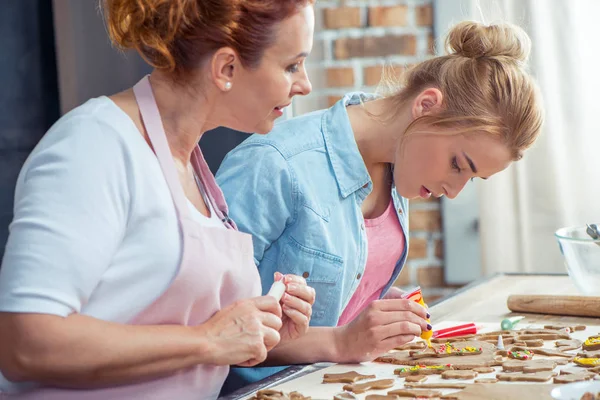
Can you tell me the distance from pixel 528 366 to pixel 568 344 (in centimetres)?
19

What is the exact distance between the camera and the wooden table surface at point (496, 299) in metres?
1.63

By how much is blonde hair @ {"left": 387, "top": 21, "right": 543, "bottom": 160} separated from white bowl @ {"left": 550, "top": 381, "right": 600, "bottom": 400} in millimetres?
564

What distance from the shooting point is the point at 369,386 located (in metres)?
1.16

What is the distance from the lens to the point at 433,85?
1.60 m

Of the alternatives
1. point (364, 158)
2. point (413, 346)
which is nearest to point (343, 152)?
point (364, 158)

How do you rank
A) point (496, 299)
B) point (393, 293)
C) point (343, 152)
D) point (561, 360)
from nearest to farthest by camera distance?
point (561, 360) → point (343, 152) → point (393, 293) → point (496, 299)

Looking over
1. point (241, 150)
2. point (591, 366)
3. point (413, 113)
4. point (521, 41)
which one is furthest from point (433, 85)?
point (591, 366)

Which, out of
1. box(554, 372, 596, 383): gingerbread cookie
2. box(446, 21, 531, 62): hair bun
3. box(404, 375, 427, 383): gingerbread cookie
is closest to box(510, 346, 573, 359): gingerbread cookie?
box(554, 372, 596, 383): gingerbread cookie

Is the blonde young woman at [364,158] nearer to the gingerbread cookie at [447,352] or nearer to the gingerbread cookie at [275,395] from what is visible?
the gingerbread cookie at [447,352]

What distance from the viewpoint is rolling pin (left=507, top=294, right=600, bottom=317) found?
5.27 ft

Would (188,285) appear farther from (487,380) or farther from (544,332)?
(544,332)

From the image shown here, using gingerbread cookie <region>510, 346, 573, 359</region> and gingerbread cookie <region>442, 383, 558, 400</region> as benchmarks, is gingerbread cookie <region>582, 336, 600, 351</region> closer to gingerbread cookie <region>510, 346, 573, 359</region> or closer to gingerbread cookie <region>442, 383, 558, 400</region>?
gingerbread cookie <region>510, 346, 573, 359</region>

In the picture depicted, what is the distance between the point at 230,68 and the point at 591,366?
66 centimetres

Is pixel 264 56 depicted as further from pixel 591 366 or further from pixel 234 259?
pixel 591 366
